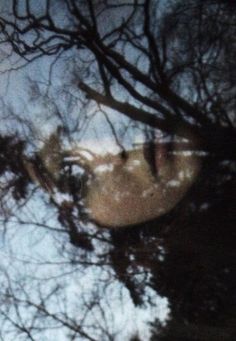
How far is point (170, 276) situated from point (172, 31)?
134 cm

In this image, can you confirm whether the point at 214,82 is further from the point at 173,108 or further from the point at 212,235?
the point at 212,235

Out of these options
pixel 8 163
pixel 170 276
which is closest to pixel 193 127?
pixel 170 276

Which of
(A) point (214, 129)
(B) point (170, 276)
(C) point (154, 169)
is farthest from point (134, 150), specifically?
(B) point (170, 276)

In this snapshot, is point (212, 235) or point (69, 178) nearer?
point (212, 235)

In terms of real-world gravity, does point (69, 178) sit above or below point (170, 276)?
above

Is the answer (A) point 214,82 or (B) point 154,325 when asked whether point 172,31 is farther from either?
(B) point 154,325

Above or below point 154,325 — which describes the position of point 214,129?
above

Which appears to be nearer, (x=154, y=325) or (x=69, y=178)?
(x=154, y=325)

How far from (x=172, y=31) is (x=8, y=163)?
1199 millimetres

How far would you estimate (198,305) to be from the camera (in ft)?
12.7

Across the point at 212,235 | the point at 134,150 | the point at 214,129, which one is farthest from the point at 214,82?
the point at 212,235

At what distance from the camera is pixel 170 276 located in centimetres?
399

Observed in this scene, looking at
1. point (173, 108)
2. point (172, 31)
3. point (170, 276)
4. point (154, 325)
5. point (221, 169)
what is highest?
point (172, 31)

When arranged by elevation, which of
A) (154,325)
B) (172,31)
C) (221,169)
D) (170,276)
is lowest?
(154,325)
